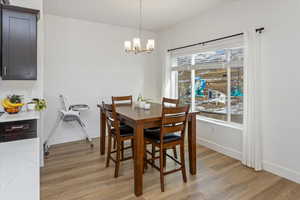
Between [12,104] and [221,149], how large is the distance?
10.7ft

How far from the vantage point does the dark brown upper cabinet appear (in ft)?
7.02

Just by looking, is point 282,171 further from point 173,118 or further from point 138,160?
point 138,160

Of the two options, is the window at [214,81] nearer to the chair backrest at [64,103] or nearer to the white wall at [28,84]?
the chair backrest at [64,103]

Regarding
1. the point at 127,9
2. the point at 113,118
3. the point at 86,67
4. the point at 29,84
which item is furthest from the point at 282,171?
the point at 86,67

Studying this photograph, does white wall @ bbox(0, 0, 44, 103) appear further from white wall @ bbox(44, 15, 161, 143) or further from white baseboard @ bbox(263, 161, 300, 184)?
white baseboard @ bbox(263, 161, 300, 184)

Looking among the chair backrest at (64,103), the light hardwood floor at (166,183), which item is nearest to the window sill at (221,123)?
the light hardwood floor at (166,183)

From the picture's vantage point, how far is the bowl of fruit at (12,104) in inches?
86.7

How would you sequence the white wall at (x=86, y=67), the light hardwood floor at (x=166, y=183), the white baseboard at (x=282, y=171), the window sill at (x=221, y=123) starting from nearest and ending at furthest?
the light hardwood floor at (x=166, y=183) → the white baseboard at (x=282, y=171) → the window sill at (x=221, y=123) → the white wall at (x=86, y=67)

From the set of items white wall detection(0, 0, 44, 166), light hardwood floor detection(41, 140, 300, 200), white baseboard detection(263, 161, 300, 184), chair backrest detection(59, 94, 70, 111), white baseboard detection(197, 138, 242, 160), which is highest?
white wall detection(0, 0, 44, 166)

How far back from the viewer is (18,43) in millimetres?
2209

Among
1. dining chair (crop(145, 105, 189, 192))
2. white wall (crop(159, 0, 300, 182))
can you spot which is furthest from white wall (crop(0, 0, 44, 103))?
white wall (crop(159, 0, 300, 182))

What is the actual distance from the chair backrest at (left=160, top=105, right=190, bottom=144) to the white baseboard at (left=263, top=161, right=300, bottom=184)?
144 centimetres

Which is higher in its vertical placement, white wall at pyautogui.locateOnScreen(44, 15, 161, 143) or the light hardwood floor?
white wall at pyautogui.locateOnScreen(44, 15, 161, 143)

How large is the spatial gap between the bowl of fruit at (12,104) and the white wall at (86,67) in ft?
4.38
